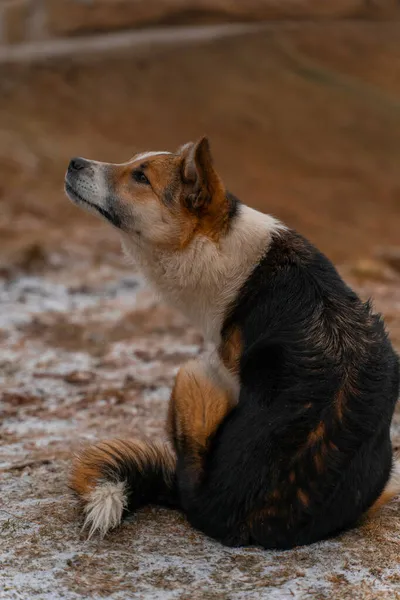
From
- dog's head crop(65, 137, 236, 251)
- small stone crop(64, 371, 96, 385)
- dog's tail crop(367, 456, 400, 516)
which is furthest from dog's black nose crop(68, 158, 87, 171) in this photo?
small stone crop(64, 371, 96, 385)

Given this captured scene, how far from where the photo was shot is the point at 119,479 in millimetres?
3746

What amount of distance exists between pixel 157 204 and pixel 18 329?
11.9 ft

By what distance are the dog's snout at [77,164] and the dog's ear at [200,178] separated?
1.92 feet

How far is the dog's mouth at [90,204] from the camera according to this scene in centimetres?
424

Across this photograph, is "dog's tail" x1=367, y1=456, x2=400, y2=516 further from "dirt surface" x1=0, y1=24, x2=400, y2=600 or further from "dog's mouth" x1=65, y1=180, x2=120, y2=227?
"dog's mouth" x1=65, y1=180, x2=120, y2=227

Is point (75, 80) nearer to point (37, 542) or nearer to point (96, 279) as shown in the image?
point (96, 279)

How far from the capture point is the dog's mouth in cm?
424

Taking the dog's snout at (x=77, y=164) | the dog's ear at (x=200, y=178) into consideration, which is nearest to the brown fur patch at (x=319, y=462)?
the dog's ear at (x=200, y=178)

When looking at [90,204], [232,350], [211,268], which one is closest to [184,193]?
[211,268]

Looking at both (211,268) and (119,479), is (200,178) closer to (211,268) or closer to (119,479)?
(211,268)

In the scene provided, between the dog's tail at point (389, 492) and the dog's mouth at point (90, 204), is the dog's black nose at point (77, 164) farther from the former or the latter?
the dog's tail at point (389, 492)

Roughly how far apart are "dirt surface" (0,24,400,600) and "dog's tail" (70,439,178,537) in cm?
8

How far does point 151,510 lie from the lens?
3920 mm

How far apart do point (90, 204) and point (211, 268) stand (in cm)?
82
